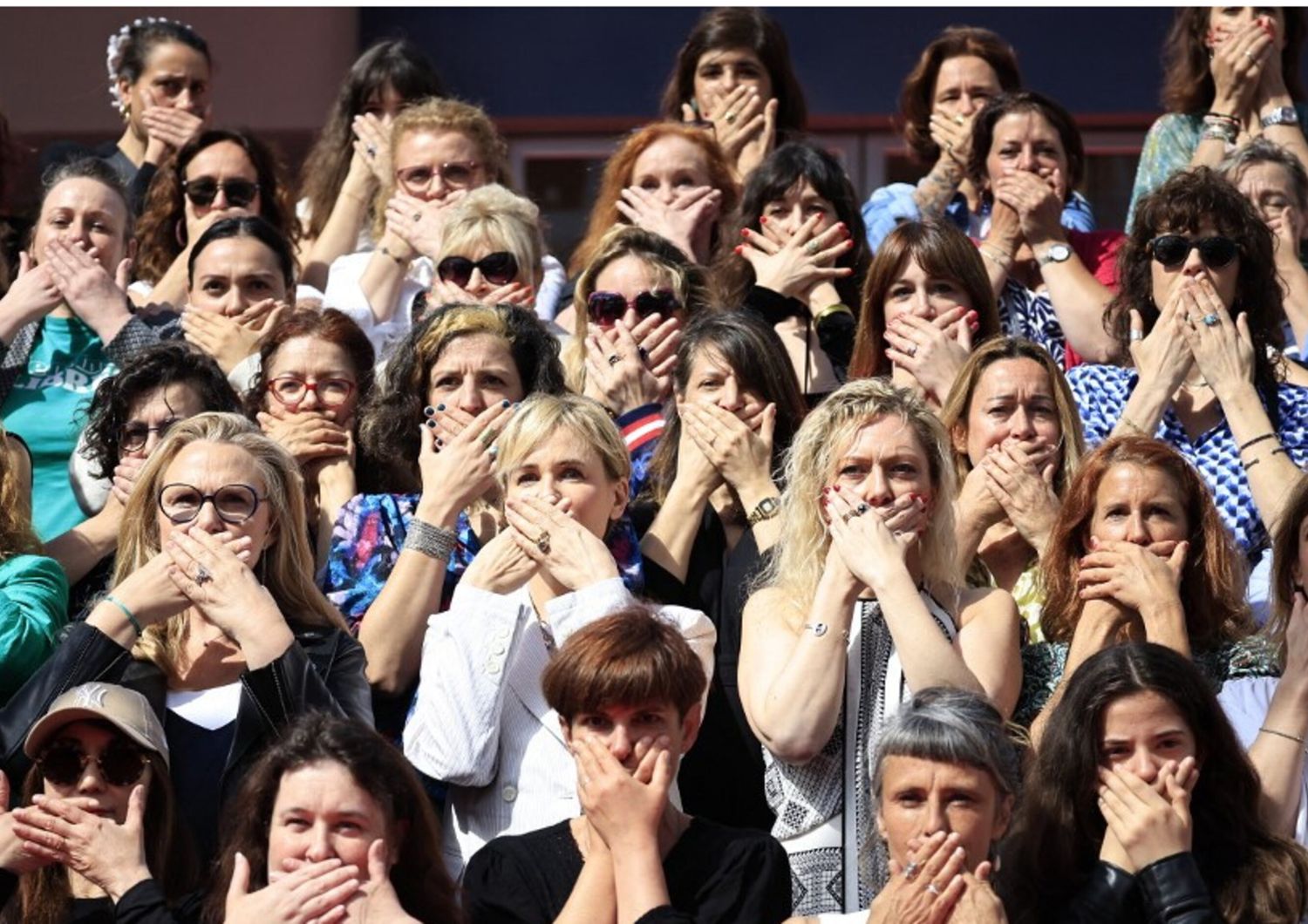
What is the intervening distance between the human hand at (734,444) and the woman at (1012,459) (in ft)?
1.73

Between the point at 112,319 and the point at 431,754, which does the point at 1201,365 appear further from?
the point at 112,319

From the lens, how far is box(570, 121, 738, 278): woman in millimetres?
8844

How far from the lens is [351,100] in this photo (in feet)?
Answer: 32.7

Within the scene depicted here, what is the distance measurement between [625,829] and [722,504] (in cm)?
200

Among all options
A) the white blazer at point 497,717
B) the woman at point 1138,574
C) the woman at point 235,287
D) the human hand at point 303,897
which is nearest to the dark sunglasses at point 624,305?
the woman at point 235,287

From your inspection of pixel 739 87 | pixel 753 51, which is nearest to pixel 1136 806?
pixel 739 87

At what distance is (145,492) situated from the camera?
652 centimetres

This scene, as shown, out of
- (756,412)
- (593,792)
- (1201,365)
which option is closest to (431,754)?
(593,792)

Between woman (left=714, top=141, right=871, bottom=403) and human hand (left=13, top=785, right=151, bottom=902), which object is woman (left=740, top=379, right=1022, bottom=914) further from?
woman (left=714, top=141, right=871, bottom=403)

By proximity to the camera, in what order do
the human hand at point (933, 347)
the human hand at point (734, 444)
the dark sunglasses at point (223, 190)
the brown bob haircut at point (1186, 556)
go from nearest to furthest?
the brown bob haircut at point (1186, 556) < the human hand at point (734, 444) < the human hand at point (933, 347) < the dark sunglasses at point (223, 190)

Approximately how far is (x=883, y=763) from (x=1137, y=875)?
567 mm

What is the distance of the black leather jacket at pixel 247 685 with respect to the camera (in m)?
5.83

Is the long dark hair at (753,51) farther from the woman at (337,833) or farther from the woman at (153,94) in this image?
the woman at (337,833)

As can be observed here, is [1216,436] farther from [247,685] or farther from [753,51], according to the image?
[247,685]
